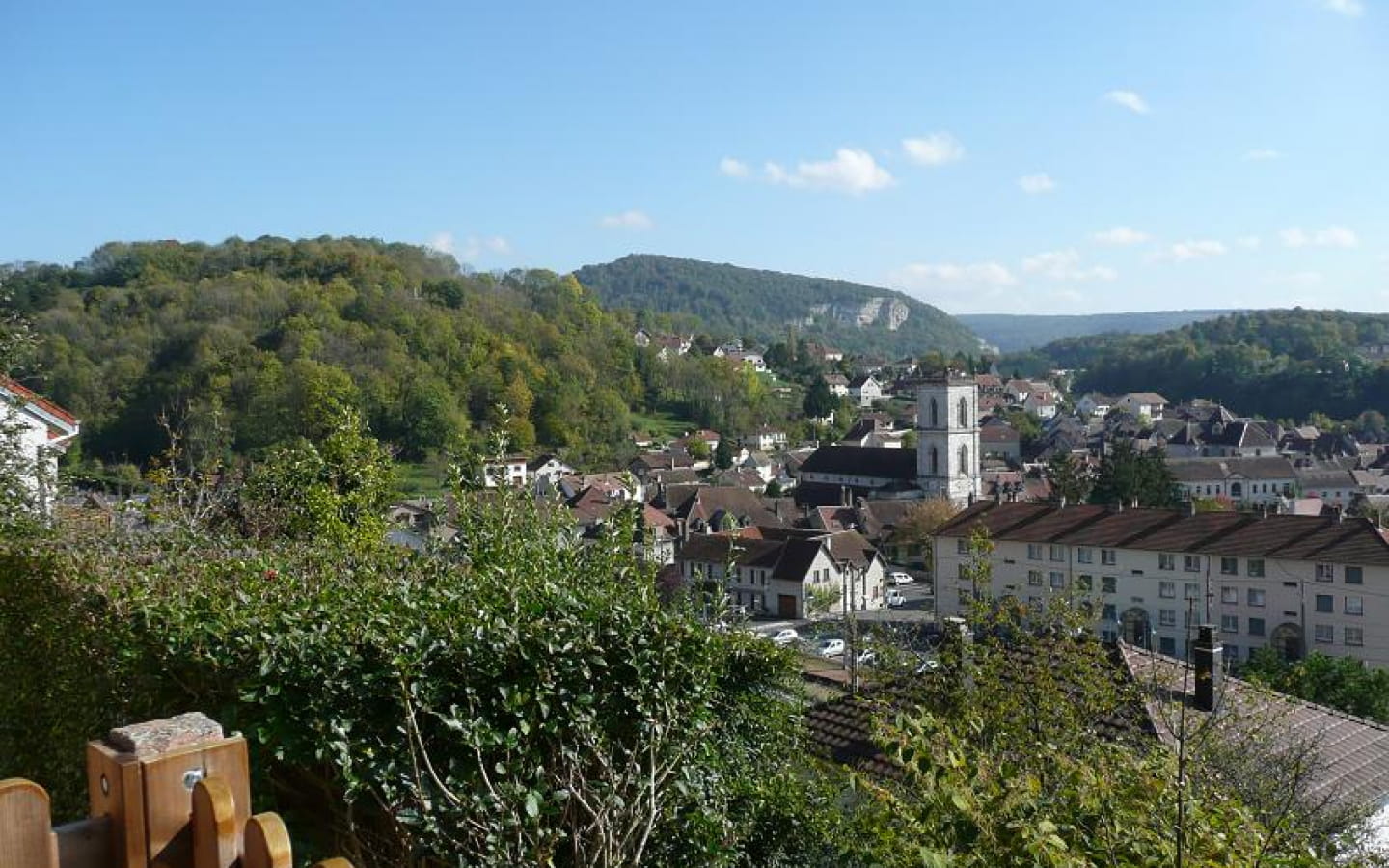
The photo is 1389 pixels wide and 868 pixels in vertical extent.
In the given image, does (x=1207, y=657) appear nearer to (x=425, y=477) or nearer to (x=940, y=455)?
(x=425, y=477)

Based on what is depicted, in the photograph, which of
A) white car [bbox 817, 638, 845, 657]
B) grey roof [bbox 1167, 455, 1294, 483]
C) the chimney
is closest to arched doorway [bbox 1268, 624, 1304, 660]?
white car [bbox 817, 638, 845, 657]

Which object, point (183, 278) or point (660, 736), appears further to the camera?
point (183, 278)

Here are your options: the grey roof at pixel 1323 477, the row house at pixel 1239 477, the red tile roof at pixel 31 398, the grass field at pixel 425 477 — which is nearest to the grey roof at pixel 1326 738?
the red tile roof at pixel 31 398

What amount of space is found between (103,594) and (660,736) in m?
2.77

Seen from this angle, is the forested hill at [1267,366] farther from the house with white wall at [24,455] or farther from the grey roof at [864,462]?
the house with white wall at [24,455]

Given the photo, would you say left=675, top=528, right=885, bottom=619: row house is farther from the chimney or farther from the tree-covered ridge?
the chimney

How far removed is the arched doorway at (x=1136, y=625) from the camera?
3481 cm

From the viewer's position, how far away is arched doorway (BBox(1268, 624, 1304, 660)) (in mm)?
32406

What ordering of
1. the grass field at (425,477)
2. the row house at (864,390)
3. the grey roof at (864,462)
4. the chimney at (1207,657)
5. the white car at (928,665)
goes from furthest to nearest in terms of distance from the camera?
the row house at (864,390) < the grey roof at (864,462) < the grass field at (425,477) < the chimney at (1207,657) < the white car at (928,665)

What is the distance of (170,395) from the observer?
6072 cm

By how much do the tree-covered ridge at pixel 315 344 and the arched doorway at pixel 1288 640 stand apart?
30.4 metres

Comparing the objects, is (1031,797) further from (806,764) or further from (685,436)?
(685,436)

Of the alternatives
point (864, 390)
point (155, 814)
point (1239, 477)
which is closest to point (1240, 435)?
point (1239, 477)

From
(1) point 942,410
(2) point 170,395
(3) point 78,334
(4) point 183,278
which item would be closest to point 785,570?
(1) point 942,410
